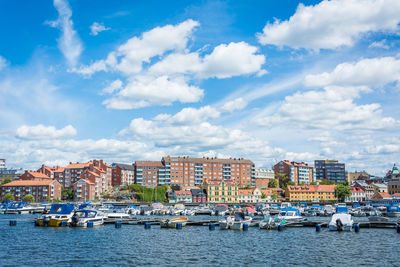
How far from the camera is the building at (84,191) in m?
185

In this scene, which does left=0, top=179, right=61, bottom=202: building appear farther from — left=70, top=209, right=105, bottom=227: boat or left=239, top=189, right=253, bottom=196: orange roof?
left=70, top=209, right=105, bottom=227: boat

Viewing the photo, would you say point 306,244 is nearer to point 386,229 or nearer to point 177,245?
point 177,245

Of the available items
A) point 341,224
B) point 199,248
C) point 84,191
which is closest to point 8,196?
point 84,191

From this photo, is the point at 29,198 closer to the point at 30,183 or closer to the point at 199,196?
the point at 30,183

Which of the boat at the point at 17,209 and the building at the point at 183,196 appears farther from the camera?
the building at the point at 183,196

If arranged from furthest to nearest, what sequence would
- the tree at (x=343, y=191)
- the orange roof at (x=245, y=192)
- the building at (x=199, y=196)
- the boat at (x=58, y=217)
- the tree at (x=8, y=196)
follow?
the tree at (x=343, y=191), the orange roof at (x=245, y=192), the building at (x=199, y=196), the tree at (x=8, y=196), the boat at (x=58, y=217)

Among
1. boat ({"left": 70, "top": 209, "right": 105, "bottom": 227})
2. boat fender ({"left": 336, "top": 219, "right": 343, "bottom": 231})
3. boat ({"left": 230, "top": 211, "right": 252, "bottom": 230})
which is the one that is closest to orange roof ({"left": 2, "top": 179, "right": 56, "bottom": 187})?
boat ({"left": 70, "top": 209, "right": 105, "bottom": 227})

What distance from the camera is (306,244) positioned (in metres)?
49.4

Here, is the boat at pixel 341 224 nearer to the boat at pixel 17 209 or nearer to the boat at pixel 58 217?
the boat at pixel 58 217

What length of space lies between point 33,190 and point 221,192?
86.8 m

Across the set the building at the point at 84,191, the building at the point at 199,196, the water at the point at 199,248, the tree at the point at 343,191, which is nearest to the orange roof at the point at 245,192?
the building at the point at 199,196

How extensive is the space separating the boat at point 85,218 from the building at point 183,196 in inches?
4377

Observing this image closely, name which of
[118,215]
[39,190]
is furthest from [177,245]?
[39,190]

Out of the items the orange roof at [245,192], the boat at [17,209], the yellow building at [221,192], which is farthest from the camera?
the orange roof at [245,192]
